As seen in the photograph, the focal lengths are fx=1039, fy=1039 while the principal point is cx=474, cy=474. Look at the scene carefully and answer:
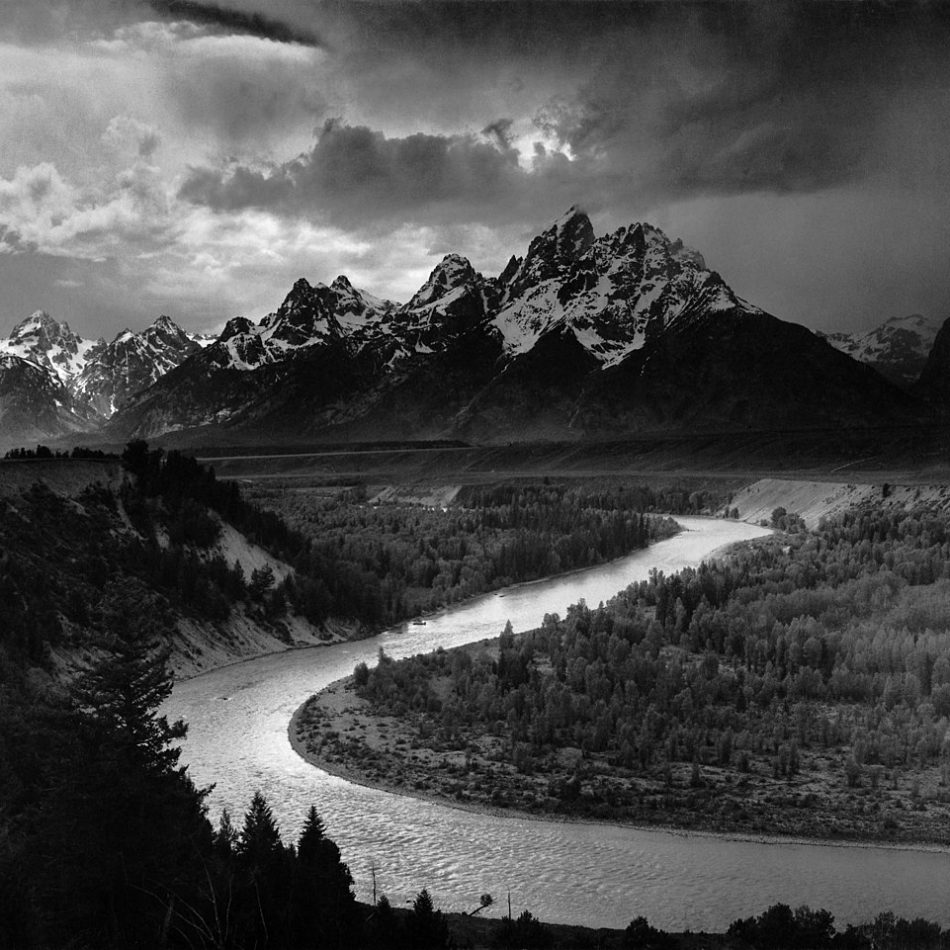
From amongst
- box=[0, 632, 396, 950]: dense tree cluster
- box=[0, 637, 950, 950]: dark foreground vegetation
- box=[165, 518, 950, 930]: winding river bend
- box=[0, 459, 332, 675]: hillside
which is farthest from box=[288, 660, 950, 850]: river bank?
box=[0, 459, 332, 675]: hillside

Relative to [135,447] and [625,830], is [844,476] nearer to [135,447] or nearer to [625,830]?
[135,447]

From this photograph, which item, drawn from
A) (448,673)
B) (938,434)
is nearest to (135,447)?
(448,673)

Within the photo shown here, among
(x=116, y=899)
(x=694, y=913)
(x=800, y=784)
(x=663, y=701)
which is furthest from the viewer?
(x=663, y=701)

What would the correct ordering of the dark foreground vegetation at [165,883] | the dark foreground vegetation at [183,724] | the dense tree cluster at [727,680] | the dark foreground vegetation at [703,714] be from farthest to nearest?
the dense tree cluster at [727,680], the dark foreground vegetation at [703,714], the dark foreground vegetation at [183,724], the dark foreground vegetation at [165,883]

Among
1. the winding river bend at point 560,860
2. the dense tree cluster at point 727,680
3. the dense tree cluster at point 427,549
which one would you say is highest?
the dense tree cluster at point 427,549

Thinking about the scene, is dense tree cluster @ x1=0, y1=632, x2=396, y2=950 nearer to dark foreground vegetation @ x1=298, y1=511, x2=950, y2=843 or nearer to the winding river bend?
the winding river bend

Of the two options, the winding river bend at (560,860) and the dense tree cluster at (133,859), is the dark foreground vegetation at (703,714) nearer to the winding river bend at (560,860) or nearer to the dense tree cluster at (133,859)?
the winding river bend at (560,860)

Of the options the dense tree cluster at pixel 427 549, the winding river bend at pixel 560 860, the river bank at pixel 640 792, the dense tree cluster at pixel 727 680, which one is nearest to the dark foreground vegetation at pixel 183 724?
the dense tree cluster at pixel 727 680
